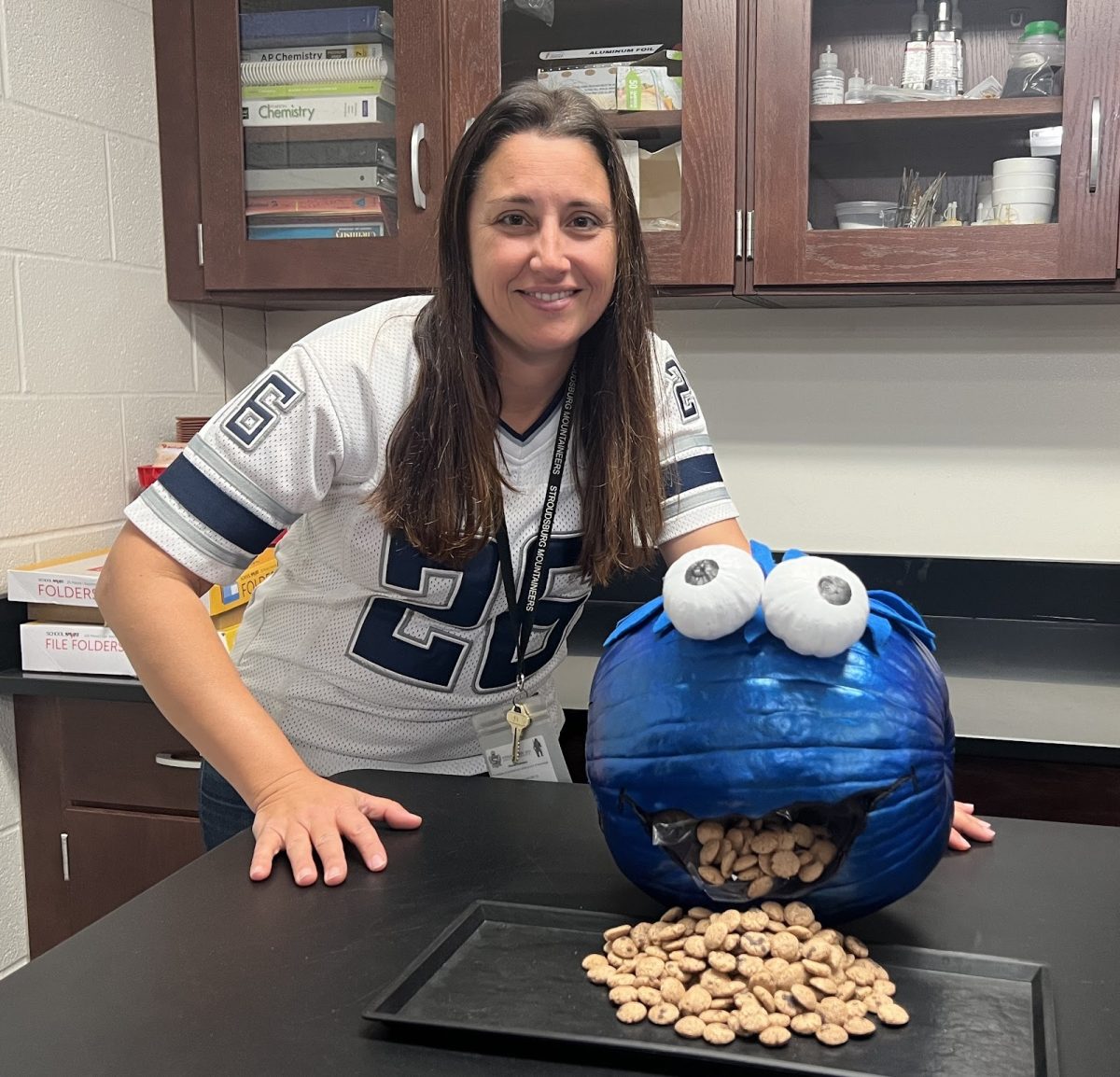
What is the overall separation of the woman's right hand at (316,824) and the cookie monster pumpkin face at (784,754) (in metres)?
0.22

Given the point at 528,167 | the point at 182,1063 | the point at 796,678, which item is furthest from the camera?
the point at 528,167

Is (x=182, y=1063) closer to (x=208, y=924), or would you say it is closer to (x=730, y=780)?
(x=208, y=924)

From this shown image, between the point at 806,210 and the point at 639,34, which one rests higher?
the point at 639,34

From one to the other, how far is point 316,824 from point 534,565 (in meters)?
0.40

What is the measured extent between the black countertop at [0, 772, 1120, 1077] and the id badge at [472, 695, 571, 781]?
0.20 m

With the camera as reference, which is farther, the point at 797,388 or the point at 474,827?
the point at 797,388

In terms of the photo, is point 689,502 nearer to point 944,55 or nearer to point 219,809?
point 219,809

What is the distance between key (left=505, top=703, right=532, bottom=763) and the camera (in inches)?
46.2

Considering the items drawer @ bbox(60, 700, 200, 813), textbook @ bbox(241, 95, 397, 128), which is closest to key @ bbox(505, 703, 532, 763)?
drawer @ bbox(60, 700, 200, 813)

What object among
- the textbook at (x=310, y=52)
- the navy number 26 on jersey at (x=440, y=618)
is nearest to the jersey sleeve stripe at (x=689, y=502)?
the navy number 26 on jersey at (x=440, y=618)

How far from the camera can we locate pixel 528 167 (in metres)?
1.12

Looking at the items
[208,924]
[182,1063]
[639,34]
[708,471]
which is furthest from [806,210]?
Answer: [182,1063]

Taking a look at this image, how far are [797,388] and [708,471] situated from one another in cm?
90

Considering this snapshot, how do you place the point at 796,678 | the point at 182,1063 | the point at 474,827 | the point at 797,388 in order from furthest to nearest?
the point at 797,388 < the point at 474,827 < the point at 796,678 < the point at 182,1063
